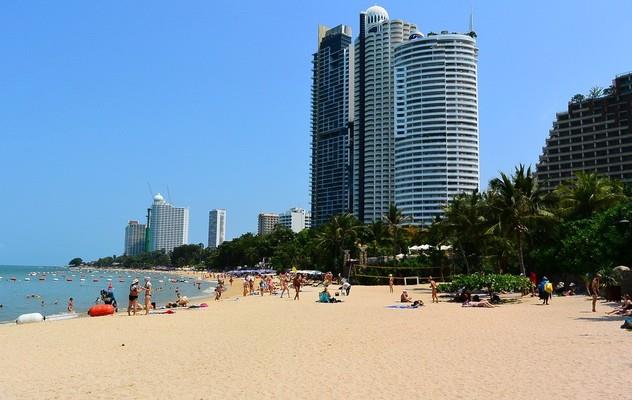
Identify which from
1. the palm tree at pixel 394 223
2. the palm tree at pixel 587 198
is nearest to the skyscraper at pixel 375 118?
the palm tree at pixel 394 223

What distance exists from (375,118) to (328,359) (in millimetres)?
128671

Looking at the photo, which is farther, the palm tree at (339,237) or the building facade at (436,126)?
the building facade at (436,126)

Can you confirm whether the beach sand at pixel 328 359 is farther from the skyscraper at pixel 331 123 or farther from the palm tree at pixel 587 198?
the skyscraper at pixel 331 123

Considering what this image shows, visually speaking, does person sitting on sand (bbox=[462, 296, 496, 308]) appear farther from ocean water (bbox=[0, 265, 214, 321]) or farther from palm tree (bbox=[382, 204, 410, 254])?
palm tree (bbox=[382, 204, 410, 254])

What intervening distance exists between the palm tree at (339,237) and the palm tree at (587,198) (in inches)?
1095

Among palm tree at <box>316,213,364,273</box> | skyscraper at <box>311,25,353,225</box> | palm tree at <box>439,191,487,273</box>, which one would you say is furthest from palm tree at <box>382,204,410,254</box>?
skyscraper at <box>311,25,353,225</box>

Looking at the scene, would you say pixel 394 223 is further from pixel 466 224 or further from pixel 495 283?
pixel 495 283

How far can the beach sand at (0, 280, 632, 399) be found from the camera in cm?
807

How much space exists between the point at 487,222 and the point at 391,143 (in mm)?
98193

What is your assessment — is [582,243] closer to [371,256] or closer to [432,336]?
[432,336]

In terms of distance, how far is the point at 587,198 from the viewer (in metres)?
34.2

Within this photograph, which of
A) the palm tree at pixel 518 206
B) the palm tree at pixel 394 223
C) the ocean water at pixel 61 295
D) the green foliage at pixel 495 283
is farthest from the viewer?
the palm tree at pixel 394 223

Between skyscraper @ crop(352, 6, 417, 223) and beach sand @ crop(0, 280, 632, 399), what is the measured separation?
114014mm

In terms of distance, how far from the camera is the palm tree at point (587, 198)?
34.1m
